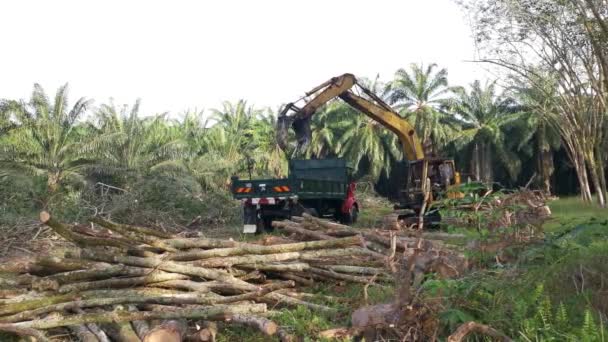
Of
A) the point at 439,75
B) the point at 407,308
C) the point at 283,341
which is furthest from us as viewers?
the point at 439,75

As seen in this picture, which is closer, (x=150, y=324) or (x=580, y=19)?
(x=150, y=324)

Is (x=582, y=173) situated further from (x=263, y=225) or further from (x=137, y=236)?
(x=137, y=236)

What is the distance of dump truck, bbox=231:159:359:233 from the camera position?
53.8 ft

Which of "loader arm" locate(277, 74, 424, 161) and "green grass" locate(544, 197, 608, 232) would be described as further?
"loader arm" locate(277, 74, 424, 161)

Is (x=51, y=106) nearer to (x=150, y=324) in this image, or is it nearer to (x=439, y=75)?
(x=150, y=324)

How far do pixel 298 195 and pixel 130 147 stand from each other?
1306cm

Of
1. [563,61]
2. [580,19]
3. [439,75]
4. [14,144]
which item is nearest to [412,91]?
[439,75]

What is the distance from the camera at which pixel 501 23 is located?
21078mm

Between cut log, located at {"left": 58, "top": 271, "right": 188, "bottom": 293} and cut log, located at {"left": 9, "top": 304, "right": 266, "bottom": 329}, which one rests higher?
cut log, located at {"left": 58, "top": 271, "right": 188, "bottom": 293}

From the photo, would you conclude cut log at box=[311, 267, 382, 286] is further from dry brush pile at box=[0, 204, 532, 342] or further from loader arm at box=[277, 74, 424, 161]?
loader arm at box=[277, 74, 424, 161]

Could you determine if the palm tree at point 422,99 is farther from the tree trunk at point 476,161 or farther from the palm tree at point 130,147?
the palm tree at point 130,147

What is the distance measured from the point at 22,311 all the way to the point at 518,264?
500cm

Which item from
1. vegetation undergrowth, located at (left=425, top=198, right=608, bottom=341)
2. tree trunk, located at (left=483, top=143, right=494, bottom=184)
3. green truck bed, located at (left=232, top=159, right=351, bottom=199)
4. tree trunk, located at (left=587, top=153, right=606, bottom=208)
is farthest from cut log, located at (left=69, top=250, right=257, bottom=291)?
tree trunk, located at (left=483, top=143, right=494, bottom=184)

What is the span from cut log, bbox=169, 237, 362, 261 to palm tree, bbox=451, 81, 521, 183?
34.1 m
